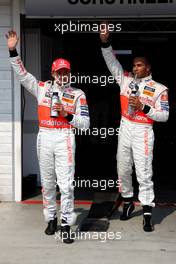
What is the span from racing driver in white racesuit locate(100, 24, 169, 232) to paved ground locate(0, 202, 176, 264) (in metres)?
0.24

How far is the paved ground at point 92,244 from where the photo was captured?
4.40 m

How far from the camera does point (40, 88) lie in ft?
16.3

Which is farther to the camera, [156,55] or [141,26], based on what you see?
[156,55]

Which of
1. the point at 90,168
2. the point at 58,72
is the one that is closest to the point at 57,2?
the point at 58,72

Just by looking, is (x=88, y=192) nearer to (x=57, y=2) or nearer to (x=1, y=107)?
(x=1, y=107)

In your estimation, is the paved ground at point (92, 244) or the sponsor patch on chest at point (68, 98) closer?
the paved ground at point (92, 244)

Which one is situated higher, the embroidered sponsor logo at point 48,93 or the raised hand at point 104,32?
the raised hand at point 104,32

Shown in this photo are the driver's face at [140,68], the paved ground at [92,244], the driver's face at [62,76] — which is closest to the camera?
the paved ground at [92,244]

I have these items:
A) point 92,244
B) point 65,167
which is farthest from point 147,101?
point 92,244

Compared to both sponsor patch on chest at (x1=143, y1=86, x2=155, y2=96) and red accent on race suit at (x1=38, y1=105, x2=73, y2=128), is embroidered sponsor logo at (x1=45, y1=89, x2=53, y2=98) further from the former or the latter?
sponsor patch on chest at (x1=143, y1=86, x2=155, y2=96)

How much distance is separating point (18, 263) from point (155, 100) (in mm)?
2167

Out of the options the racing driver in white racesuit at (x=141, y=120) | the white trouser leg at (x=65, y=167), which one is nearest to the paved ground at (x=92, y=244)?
the racing driver in white racesuit at (x=141, y=120)

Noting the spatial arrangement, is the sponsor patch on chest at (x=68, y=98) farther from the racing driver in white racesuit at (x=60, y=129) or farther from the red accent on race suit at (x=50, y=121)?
the red accent on race suit at (x=50, y=121)

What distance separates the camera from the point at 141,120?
17.0ft
